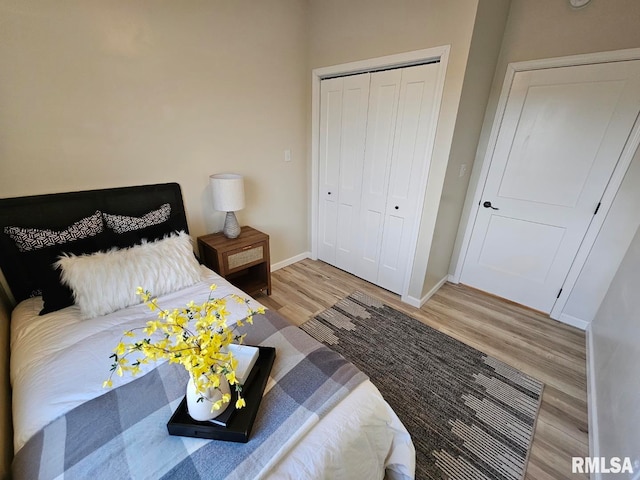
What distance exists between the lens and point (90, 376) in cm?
106

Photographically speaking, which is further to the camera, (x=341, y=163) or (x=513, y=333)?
(x=341, y=163)

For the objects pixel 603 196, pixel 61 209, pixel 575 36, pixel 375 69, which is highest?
pixel 575 36

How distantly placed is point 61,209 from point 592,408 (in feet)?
11.2

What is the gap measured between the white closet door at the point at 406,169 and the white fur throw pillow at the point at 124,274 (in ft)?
5.71

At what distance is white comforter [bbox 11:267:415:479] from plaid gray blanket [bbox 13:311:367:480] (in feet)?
0.16

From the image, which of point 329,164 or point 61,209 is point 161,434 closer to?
point 61,209

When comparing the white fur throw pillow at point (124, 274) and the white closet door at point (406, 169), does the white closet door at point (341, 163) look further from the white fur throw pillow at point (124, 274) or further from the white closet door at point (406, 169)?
the white fur throw pillow at point (124, 274)

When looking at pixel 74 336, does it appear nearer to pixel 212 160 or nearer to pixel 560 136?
pixel 212 160

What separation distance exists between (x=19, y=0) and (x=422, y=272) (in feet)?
10.1

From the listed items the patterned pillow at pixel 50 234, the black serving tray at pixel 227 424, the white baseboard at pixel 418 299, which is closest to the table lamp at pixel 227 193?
the patterned pillow at pixel 50 234

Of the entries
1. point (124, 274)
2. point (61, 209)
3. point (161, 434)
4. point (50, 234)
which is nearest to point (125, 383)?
point (161, 434)

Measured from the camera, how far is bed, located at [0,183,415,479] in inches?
31.5

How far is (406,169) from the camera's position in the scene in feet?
7.38

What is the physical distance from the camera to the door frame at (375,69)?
1.87 metres
